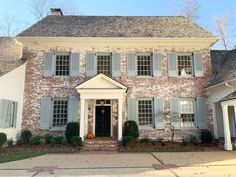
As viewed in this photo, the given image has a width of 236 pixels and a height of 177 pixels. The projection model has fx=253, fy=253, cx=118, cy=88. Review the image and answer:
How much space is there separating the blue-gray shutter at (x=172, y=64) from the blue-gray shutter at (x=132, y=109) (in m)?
2.86

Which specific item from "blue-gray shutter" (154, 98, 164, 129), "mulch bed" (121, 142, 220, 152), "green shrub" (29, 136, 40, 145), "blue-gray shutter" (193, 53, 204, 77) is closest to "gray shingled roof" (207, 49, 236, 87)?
"blue-gray shutter" (193, 53, 204, 77)

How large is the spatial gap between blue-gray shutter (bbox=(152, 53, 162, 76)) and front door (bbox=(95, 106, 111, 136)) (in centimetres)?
369

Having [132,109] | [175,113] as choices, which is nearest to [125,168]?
[132,109]

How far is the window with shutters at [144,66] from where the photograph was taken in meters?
15.7

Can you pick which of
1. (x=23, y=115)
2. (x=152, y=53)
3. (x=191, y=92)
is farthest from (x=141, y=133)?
(x=23, y=115)

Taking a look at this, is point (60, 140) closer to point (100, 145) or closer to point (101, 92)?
point (100, 145)

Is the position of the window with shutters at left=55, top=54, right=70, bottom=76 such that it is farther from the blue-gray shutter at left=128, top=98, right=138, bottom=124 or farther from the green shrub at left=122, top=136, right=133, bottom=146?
the green shrub at left=122, top=136, right=133, bottom=146

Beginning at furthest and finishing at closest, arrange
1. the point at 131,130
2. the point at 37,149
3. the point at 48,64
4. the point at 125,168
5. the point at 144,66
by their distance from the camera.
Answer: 1. the point at 144,66
2. the point at 48,64
3. the point at 131,130
4. the point at 37,149
5. the point at 125,168

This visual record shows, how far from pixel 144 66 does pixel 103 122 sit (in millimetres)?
4288

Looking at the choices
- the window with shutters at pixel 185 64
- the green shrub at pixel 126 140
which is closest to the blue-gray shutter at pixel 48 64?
the green shrub at pixel 126 140

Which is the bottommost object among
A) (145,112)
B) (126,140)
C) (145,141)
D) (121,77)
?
(145,141)

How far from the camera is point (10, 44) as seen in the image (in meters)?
17.6

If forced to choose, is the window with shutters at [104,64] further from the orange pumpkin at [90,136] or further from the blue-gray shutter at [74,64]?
the orange pumpkin at [90,136]

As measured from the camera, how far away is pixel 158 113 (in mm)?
14906
